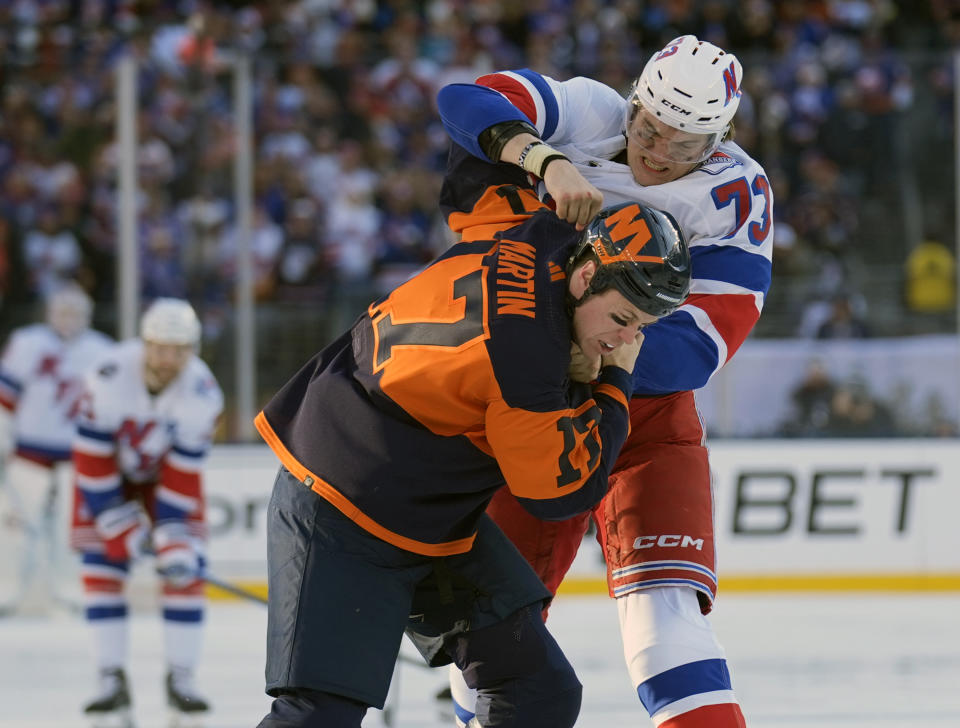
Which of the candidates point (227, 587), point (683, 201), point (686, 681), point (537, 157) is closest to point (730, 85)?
point (683, 201)

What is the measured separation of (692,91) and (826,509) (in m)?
4.53

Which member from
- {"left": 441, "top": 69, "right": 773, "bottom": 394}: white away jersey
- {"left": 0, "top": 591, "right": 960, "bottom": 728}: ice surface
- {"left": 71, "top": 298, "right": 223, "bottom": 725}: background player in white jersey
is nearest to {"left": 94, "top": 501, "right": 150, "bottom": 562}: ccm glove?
{"left": 71, "top": 298, "right": 223, "bottom": 725}: background player in white jersey

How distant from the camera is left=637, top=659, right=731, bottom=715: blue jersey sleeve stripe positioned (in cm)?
274

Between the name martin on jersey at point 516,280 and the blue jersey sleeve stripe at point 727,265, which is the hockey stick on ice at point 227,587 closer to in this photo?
the blue jersey sleeve stripe at point 727,265

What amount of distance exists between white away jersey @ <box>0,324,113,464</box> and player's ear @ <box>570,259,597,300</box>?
5201 mm

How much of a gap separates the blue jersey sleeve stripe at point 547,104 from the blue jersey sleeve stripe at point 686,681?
105 cm

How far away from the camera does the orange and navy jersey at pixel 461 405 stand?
236cm

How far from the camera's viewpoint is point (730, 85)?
2.75m

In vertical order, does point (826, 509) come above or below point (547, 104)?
below

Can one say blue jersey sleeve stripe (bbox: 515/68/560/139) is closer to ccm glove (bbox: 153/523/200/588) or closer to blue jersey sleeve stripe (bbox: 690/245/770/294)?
blue jersey sleeve stripe (bbox: 690/245/770/294)

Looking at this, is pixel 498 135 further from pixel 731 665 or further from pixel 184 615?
pixel 731 665

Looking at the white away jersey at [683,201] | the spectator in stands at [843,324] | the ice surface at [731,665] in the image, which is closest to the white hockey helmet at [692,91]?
the white away jersey at [683,201]

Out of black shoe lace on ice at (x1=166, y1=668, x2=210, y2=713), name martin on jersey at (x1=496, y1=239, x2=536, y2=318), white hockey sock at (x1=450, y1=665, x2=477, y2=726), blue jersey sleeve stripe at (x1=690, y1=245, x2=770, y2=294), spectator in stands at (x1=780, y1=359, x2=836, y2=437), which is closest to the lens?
name martin on jersey at (x1=496, y1=239, x2=536, y2=318)

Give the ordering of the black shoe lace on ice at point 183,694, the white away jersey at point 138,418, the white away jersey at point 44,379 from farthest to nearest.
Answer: the white away jersey at point 44,379 < the white away jersey at point 138,418 < the black shoe lace on ice at point 183,694
